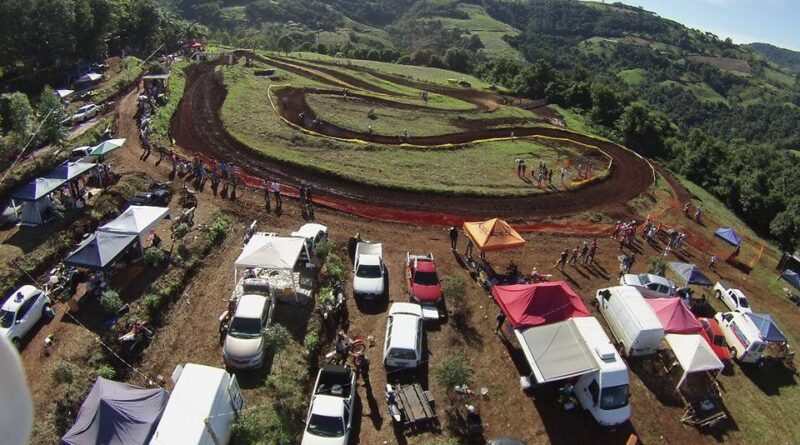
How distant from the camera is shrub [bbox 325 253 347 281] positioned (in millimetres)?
28078

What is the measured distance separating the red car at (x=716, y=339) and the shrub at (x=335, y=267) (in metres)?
18.8

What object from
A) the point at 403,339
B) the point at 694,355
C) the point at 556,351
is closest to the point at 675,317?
the point at 694,355

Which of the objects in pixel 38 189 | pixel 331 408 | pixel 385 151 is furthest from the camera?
pixel 385 151

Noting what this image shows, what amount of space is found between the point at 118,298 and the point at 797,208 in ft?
189

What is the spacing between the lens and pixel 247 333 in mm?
22719

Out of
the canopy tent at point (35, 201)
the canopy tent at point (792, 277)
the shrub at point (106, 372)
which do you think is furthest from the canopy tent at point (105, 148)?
the canopy tent at point (792, 277)

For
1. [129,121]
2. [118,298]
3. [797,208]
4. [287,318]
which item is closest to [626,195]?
[797,208]

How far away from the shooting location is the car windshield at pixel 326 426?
60.8 ft

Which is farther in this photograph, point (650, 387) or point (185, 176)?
point (185, 176)

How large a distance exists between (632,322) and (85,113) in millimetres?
46858

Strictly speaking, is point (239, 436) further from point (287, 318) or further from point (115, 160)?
point (115, 160)

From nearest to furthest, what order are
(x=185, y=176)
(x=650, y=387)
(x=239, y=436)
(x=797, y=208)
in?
1. (x=239, y=436)
2. (x=650, y=387)
3. (x=185, y=176)
4. (x=797, y=208)

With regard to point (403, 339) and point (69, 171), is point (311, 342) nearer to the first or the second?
point (403, 339)

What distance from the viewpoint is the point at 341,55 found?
108 metres
